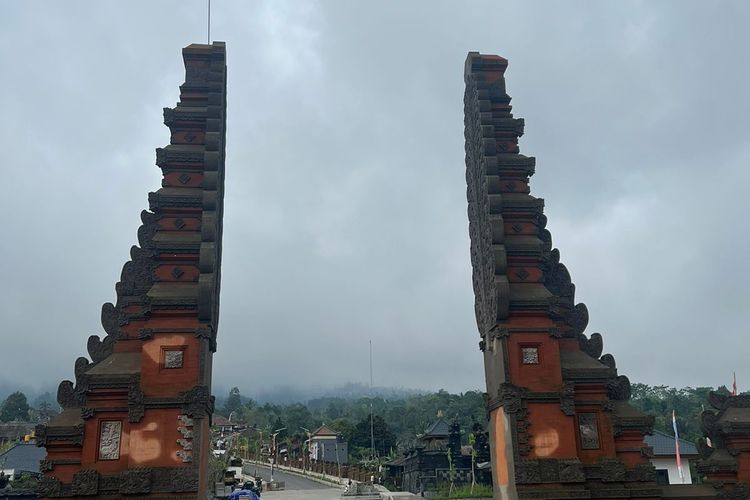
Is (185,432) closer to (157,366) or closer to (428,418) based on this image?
(157,366)

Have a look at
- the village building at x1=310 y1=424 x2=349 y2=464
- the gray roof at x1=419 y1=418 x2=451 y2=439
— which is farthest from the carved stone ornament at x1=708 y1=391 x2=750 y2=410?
the village building at x1=310 y1=424 x2=349 y2=464

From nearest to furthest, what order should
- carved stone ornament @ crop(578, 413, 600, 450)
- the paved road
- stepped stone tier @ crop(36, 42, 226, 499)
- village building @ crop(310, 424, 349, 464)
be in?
stepped stone tier @ crop(36, 42, 226, 499) < carved stone ornament @ crop(578, 413, 600, 450) < the paved road < village building @ crop(310, 424, 349, 464)

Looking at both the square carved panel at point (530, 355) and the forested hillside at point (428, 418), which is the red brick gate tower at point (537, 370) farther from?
the forested hillside at point (428, 418)

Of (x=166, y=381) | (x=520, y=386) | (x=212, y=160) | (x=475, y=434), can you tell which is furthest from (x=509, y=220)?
(x=475, y=434)

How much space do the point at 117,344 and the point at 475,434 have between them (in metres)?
33.9

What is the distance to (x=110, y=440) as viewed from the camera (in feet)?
45.0

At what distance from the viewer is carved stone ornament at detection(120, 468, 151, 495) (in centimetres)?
1320

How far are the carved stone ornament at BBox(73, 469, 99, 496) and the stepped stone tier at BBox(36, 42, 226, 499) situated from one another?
0.02 metres

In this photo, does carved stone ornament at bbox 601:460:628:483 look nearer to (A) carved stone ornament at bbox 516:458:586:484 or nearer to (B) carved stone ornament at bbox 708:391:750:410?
(A) carved stone ornament at bbox 516:458:586:484

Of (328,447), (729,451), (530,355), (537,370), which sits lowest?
(328,447)

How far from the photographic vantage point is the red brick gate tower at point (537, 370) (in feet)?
47.0

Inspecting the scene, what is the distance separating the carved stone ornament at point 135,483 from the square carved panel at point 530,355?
8391 mm

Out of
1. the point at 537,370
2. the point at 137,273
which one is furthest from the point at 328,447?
the point at 537,370

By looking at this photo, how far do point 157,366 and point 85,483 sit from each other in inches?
104
